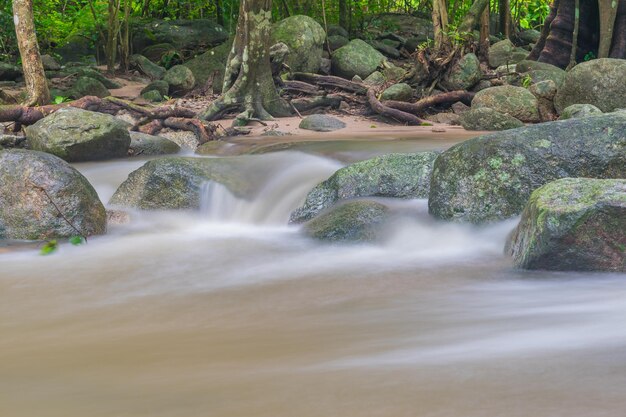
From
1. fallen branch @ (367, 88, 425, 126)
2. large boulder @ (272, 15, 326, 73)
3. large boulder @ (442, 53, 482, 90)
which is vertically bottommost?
fallen branch @ (367, 88, 425, 126)

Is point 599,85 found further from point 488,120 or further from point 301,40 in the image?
point 301,40

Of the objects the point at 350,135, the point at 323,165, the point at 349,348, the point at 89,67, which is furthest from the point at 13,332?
the point at 89,67

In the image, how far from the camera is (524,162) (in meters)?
6.16

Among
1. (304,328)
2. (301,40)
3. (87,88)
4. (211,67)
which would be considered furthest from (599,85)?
(304,328)

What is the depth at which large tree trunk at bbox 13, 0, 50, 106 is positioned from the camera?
12.3m

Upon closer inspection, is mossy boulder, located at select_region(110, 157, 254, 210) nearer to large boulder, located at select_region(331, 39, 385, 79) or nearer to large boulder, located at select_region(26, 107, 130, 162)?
large boulder, located at select_region(26, 107, 130, 162)

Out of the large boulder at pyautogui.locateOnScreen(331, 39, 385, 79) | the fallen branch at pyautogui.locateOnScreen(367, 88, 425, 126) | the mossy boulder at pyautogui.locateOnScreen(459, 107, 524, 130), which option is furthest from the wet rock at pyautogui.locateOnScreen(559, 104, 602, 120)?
the large boulder at pyautogui.locateOnScreen(331, 39, 385, 79)

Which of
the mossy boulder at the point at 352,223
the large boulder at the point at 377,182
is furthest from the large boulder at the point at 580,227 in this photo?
the large boulder at the point at 377,182

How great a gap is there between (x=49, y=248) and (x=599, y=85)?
28.9 feet

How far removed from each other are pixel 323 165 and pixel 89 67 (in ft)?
34.8

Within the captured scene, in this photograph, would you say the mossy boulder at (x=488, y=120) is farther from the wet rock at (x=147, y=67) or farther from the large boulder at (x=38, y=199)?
the wet rock at (x=147, y=67)

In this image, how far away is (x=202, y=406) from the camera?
9.21ft

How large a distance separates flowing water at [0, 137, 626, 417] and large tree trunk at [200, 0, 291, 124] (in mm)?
5895

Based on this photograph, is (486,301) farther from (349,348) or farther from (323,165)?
(323,165)
